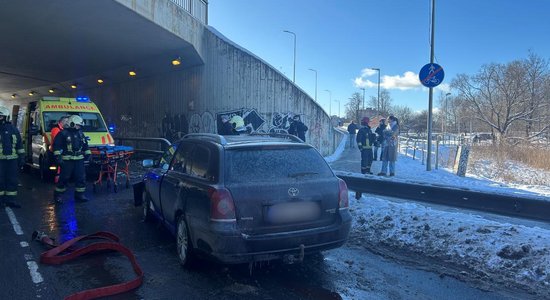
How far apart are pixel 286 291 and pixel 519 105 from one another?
154 feet

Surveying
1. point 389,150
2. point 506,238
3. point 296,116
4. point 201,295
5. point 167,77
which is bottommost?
point 201,295

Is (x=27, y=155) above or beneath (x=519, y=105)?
beneath

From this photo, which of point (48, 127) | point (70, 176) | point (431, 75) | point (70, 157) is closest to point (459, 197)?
point (431, 75)

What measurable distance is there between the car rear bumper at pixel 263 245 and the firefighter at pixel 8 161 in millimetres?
6000

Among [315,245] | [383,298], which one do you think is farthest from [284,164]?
[383,298]

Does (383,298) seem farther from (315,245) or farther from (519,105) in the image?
(519,105)

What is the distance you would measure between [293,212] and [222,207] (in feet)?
2.45

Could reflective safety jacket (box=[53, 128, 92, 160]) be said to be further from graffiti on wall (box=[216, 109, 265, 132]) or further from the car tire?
graffiti on wall (box=[216, 109, 265, 132])

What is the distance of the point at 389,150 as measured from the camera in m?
12.0

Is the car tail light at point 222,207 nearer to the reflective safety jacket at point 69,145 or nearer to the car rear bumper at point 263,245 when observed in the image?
the car rear bumper at point 263,245

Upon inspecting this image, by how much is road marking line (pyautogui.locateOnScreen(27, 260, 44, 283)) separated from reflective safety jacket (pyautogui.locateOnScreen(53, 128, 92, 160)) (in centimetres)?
410

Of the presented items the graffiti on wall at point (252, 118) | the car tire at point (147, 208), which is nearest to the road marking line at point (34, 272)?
the car tire at point (147, 208)

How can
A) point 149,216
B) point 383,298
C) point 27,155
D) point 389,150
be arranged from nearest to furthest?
point 383,298, point 149,216, point 389,150, point 27,155

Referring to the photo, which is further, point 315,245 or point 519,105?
point 519,105
